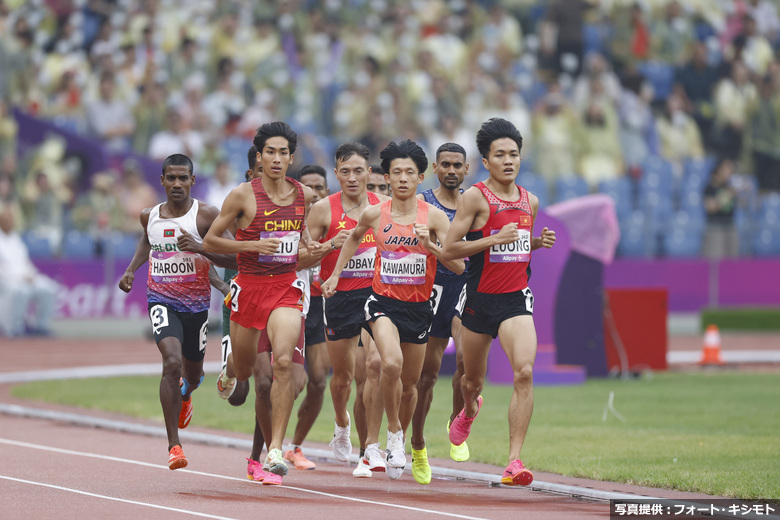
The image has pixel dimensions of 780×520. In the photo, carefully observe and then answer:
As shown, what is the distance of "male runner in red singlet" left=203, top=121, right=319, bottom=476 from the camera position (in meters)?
9.48

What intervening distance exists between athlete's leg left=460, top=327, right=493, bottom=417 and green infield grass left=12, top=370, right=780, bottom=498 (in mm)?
869

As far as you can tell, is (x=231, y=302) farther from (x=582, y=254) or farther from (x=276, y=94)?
(x=276, y=94)

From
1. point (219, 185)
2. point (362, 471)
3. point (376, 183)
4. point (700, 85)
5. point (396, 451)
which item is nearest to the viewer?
point (396, 451)

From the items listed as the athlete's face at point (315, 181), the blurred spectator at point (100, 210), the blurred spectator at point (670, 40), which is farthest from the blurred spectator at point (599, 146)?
the athlete's face at point (315, 181)

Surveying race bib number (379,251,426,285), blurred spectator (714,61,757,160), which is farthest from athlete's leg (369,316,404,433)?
blurred spectator (714,61,757,160)

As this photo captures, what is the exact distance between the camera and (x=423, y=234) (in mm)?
9430

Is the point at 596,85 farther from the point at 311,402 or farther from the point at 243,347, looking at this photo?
the point at 243,347

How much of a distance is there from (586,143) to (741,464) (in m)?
18.3

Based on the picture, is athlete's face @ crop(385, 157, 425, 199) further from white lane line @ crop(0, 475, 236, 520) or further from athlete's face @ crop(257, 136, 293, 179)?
white lane line @ crop(0, 475, 236, 520)

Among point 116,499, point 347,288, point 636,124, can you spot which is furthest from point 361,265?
point 636,124

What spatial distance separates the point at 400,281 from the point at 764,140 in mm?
21896

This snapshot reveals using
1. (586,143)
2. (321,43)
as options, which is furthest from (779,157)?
(321,43)

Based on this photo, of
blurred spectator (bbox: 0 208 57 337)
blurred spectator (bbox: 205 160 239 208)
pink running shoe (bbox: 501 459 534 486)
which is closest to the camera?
pink running shoe (bbox: 501 459 534 486)

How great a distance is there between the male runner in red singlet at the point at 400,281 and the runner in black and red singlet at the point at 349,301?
32 cm
